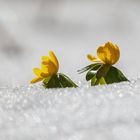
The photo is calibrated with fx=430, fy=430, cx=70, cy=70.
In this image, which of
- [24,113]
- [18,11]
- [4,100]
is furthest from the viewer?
[18,11]

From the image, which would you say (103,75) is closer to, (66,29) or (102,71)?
(102,71)

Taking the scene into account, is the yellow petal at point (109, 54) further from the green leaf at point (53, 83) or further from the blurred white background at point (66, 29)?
the blurred white background at point (66, 29)

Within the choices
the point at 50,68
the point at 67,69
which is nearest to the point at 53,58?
the point at 50,68

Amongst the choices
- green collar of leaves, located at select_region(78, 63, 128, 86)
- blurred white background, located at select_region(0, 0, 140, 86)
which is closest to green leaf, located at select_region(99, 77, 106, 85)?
green collar of leaves, located at select_region(78, 63, 128, 86)

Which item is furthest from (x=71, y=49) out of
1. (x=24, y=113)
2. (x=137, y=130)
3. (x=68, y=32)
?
(x=137, y=130)

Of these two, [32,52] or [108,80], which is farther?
[32,52]

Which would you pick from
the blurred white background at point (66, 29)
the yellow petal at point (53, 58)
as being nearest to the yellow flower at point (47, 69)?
the yellow petal at point (53, 58)

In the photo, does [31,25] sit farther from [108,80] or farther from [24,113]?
[24,113]

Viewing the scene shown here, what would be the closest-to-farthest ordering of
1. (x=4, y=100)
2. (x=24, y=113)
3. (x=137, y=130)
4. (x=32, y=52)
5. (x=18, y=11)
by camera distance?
(x=137, y=130), (x=24, y=113), (x=4, y=100), (x=32, y=52), (x=18, y=11)
